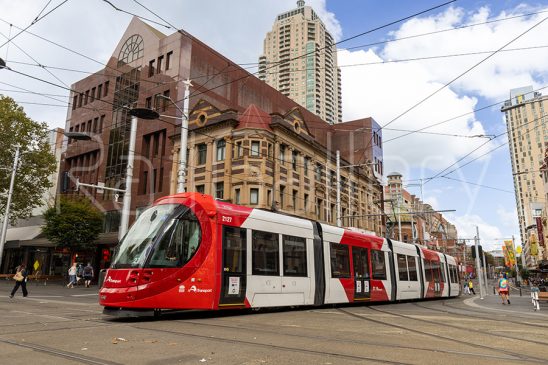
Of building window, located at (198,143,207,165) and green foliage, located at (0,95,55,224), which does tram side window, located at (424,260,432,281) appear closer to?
building window, located at (198,143,207,165)

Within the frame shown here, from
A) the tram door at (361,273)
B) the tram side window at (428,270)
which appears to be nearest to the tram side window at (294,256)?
the tram door at (361,273)

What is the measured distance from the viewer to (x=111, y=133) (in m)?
40.9

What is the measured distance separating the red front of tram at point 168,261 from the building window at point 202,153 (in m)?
22.4

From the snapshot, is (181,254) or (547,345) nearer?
(547,345)

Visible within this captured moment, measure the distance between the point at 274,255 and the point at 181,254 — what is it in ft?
10.5

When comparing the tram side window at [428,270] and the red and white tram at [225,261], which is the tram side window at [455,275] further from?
the red and white tram at [225,261]

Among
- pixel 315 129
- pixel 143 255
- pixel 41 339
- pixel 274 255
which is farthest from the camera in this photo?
pixel 315 129

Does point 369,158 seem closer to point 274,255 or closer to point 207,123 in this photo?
point 207,123

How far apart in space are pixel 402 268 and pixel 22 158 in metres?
31.4

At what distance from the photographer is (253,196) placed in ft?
99.6

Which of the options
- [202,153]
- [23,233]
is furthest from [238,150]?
[23,233]

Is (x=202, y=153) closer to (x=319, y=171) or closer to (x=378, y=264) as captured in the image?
(x=319, y=171)

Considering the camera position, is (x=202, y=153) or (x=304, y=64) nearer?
(x=202, y=153)

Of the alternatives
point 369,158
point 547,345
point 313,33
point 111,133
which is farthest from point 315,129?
point 313,33
